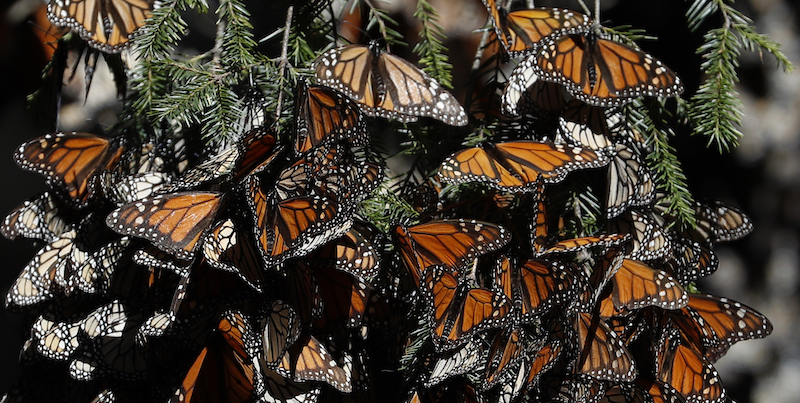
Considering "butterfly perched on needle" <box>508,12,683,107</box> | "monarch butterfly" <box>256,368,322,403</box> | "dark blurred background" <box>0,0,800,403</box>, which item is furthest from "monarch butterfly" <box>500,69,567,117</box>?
"dark blurred background" <box>0,0,800,403</box>

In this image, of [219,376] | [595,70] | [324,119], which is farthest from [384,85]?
[219,376]

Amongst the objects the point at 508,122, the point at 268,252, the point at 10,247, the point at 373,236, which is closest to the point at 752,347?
the point at 508,122

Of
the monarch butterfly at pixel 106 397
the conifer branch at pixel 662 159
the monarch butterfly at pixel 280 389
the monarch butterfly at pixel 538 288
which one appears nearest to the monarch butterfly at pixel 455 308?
the monarch butterfly at pixel 538 288

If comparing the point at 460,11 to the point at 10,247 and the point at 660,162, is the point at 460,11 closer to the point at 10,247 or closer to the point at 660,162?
the point at 660,162

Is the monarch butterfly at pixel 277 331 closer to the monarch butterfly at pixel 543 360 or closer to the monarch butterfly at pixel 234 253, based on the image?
the monarch butterfly at pixel 234 253

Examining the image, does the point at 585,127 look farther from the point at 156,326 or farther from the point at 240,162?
the point at 156,326

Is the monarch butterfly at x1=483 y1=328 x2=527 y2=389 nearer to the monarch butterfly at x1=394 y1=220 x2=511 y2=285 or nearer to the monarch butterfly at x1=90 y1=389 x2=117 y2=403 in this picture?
the monarch butterfly at x1=394 y1=220 x2=511 y2=285

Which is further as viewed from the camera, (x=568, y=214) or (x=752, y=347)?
(x=752, y=347)
